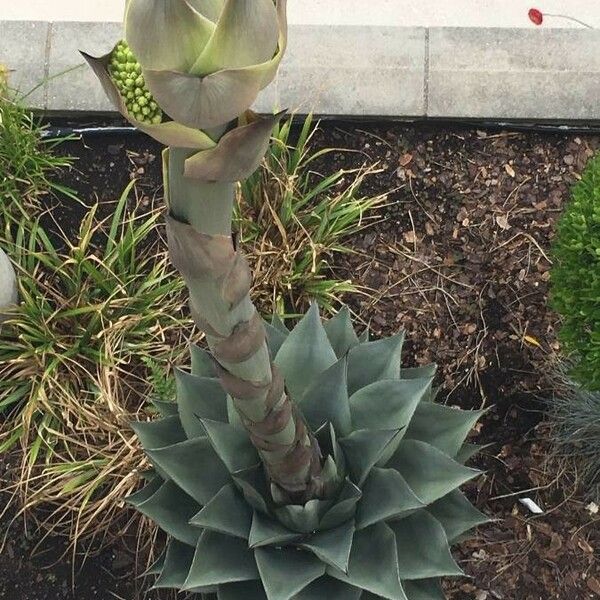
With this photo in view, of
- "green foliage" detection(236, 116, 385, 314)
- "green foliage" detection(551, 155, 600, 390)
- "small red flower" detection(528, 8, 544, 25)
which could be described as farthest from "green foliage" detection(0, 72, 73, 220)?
"small red flower" detection(528, 8, 544, 25)

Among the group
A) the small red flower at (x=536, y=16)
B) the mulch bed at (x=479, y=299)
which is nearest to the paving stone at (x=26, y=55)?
the mulch bed at (x=479, y=299)

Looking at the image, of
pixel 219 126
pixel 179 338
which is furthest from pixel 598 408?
pixel 219 126

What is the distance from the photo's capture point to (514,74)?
2527 millimetres

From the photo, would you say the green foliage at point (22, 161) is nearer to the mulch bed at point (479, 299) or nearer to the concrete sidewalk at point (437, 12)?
the mulch bed at point (479, 299)

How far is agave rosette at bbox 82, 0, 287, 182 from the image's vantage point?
1.65 ft

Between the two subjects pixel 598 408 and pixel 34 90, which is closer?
pixel 598 408

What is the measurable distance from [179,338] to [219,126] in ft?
5.79

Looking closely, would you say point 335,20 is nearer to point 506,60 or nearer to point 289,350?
point 506,60

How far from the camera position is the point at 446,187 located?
98.3 inches

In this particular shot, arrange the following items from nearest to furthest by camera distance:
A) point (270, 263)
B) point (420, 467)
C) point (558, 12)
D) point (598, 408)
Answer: point (420, 467), point (598, 408), point (270, 263), point (558, 12)

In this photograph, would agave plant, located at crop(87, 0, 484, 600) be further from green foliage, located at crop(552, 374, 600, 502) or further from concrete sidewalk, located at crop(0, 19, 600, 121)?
concrete sidewalk, located at crop(0, 19, 600, 121)

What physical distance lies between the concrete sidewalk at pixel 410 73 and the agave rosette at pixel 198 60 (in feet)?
6.40

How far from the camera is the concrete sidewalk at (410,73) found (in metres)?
2.51

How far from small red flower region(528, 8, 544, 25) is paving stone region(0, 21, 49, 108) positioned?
5.35ft
